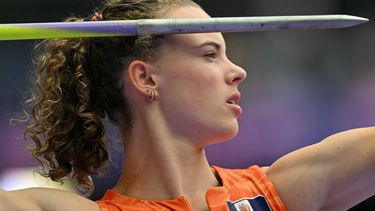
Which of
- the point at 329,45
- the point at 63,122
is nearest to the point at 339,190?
the point at 63,122

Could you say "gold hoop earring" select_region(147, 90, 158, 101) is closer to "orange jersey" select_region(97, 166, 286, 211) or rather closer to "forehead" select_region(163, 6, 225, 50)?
"forehead" select_region(163, 6, 225, 50)

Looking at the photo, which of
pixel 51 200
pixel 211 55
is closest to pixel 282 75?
pixel 211 55

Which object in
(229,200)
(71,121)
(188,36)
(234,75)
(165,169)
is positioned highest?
(188,36)

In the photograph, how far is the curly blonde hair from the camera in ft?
7.91

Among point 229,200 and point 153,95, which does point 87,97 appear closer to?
point 153,95

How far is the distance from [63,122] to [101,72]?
20 centimetres

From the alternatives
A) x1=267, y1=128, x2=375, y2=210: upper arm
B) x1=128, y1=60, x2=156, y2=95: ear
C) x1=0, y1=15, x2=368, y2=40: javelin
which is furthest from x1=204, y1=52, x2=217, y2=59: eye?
x1=267, y1=128, x2=375, y2=210: upper arm

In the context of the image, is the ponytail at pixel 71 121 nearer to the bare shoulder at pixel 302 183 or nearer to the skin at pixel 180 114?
the skin at pixel 180 114

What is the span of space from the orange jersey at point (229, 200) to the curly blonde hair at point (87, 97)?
191mm

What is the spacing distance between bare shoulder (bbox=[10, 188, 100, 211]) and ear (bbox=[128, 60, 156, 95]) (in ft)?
1.27

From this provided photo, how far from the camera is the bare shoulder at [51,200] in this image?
2111 millimetres

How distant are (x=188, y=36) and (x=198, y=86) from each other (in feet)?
0.52

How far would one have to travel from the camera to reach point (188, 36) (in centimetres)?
232

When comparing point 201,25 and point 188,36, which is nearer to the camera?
point 201,25
